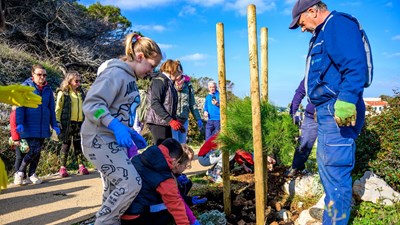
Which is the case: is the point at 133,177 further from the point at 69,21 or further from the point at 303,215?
the point at 69,21

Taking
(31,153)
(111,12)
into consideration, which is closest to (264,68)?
(31,153)

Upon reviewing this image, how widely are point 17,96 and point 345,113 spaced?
2.02 m

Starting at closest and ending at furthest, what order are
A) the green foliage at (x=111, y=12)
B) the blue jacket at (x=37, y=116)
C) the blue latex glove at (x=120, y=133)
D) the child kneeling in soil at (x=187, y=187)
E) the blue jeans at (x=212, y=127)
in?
the blue latex glove at (x=120, y=133) → the child kneeling in soil at (x=187, y=187) → the blue jacket at (x=37, y=116) → the blue jeans at (x=212, y=127) → the green foliage at (x=111, y=12)

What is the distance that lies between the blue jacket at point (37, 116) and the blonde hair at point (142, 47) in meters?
2.66

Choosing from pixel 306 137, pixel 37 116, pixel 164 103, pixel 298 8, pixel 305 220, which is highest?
pixel 298 8

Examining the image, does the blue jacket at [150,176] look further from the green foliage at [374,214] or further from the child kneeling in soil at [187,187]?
the green foliage at [374,214]

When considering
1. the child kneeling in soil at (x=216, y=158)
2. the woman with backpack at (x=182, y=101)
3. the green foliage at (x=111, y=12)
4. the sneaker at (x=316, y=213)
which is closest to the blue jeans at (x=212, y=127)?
the child kneeling in soil at (x=216, y=158)

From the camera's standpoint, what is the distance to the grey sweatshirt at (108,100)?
243 centimetres

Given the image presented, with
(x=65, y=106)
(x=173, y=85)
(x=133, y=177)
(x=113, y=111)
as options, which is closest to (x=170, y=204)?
(x=133, y=177)

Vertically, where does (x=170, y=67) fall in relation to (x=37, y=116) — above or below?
above

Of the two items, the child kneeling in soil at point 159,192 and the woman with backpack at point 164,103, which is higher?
the woman with backpack at point 164,103

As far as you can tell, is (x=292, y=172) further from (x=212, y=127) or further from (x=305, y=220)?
(x=212, y=127)

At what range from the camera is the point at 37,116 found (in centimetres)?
501

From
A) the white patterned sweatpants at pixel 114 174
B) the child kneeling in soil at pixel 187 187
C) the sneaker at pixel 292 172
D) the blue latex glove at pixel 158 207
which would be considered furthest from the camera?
the sneaker at pixel 292 172
